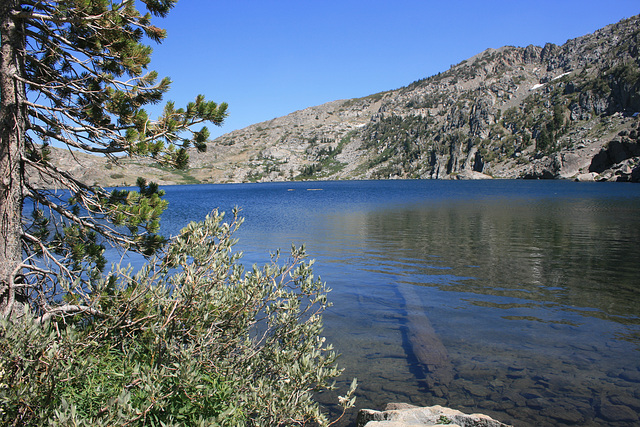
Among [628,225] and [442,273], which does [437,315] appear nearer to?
[442,273]

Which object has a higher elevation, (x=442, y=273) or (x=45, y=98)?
(x=45, y=98)

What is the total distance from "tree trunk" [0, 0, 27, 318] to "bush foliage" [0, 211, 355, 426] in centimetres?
112

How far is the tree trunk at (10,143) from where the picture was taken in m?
5.51

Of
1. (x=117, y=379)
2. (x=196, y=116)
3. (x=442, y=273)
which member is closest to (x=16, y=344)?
(x=117, y=379)

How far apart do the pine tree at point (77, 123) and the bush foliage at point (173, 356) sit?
1.00 m

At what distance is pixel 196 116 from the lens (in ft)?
22.0

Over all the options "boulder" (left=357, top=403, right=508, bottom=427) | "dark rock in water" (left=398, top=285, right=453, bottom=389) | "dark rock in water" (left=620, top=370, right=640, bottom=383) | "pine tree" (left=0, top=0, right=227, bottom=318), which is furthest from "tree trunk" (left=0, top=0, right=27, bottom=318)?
"dark rock in water" (left=620, top=370, right=640, bottom=383)

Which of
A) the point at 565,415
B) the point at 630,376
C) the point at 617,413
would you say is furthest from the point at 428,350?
the point at 630,376

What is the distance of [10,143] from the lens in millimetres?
5625

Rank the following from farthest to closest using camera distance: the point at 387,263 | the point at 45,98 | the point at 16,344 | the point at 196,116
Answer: the point at 387,263 → the point at 196,116 → the point at 45,98 → the point at 16,344

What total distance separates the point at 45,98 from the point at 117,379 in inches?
187

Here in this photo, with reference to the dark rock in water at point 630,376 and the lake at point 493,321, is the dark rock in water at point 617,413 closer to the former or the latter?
the lake at point 493,321

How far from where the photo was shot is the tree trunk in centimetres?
551

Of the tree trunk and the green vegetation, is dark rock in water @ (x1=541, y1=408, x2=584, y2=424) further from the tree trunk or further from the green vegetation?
the tree trunk
